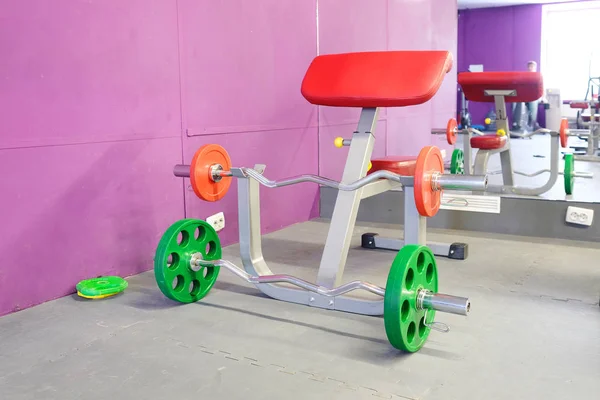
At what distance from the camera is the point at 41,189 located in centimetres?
250

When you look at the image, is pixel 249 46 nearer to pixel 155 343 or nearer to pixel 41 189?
pixel 41 189

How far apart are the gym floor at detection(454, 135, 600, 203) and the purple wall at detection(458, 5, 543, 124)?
3914mm

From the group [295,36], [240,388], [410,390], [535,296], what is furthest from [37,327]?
[295,36]

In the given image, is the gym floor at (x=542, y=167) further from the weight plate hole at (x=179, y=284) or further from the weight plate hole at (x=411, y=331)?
the weight plate hole at (x=179, y=284)

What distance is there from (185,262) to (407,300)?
3.24 feet

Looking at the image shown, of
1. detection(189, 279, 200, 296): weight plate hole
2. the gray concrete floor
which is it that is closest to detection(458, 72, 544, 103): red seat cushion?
the gray concrete floor


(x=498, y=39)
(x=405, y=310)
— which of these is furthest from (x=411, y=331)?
(x=498, y=39)

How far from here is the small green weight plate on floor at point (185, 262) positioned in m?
2.38

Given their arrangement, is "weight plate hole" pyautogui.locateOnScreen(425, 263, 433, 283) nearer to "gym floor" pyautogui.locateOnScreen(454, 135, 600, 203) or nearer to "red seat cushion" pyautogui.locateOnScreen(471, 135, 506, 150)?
"gym floor" pyautogui.locateOnScreen(454, 135, 600, 203)

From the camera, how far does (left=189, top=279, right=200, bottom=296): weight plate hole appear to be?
8.39 ft

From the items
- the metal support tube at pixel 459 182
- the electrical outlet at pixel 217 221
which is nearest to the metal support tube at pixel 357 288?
the metal support tube at pixel 459 182

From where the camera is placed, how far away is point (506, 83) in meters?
4.19

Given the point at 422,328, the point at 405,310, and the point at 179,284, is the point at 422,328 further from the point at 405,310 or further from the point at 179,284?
the point at 179,284

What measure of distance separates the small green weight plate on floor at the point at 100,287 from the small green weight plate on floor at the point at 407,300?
4.26 ft
